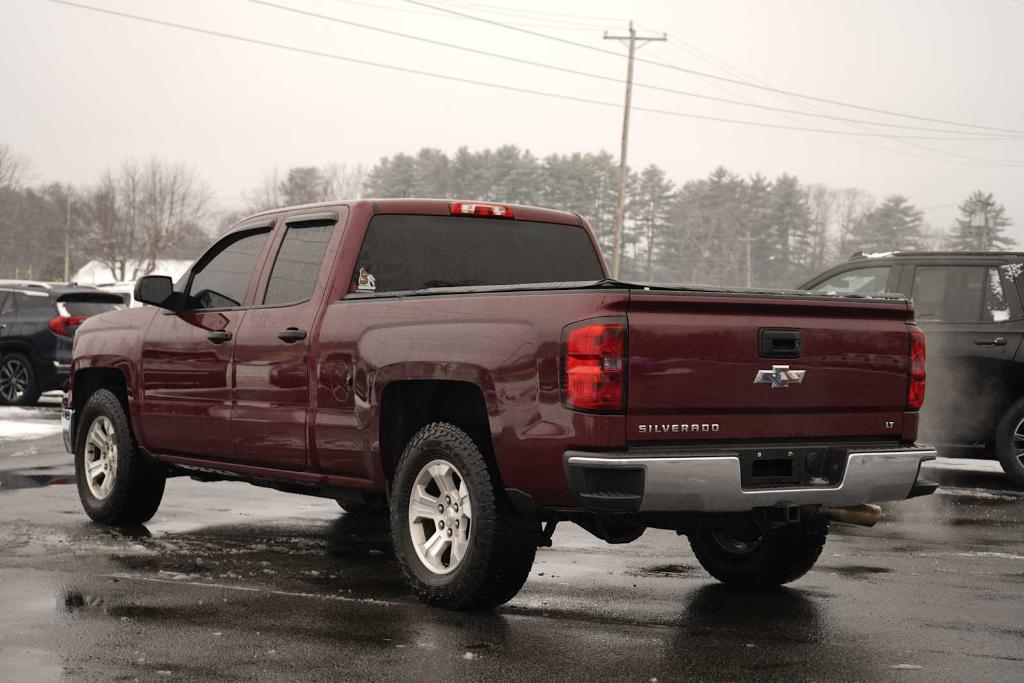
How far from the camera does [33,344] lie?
64.2ft

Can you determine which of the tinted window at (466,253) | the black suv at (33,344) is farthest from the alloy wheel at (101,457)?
the black suv at (33,344)

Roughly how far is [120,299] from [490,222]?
14.0 metres

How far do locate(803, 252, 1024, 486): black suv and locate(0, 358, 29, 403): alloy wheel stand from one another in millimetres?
12845

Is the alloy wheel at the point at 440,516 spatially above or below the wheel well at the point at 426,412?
below

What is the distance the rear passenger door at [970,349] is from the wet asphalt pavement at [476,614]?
2.15 metres

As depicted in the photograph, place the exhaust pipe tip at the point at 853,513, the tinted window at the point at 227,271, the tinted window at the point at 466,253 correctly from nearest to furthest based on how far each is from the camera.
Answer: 1. the exhaust pipe tip at the point at 853,513
2. the tinted window at the point at 466,253
3. the tinted window at the point at 227,271

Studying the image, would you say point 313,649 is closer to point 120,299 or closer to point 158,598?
point 158,598

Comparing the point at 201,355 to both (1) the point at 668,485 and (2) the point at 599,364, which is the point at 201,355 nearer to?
(2) the point at 599,364

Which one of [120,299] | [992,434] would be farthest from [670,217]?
[992,434]

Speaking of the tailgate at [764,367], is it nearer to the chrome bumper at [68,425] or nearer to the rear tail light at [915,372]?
the rear tail light at [915,372]

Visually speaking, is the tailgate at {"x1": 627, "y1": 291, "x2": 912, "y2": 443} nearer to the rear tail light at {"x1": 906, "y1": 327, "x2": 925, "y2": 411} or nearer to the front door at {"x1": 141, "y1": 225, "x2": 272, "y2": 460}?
the rear tail light at {"x1": 906, "y1": 327, "x2": 925, "y2": 411}

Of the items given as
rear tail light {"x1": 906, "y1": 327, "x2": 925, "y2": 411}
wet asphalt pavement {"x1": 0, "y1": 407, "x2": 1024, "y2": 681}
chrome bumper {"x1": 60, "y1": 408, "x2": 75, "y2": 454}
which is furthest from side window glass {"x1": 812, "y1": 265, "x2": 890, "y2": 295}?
chrome bumper {"x1": 60, "y1": 408, "x2": 75, "y2": 454}

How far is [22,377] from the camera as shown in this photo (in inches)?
774

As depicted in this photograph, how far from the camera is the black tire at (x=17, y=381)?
19.5 metres
